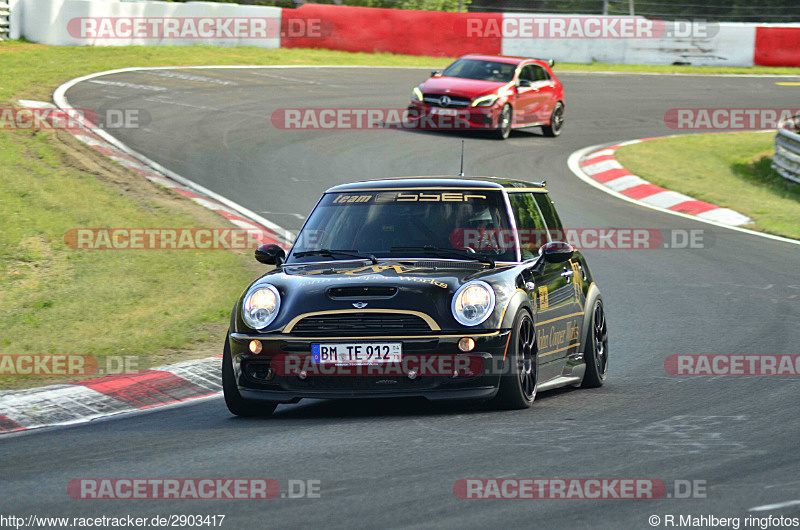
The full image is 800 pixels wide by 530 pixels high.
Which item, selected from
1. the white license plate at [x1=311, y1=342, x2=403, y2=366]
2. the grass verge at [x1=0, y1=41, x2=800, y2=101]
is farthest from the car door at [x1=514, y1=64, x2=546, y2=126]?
the white license plate at [x1=311, y1=342, x2=403, y2=366]

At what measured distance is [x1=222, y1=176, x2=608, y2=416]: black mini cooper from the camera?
6941 millimetres

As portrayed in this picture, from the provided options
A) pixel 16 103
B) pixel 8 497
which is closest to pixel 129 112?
pixel 16 103

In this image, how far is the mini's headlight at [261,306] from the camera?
23.6ft

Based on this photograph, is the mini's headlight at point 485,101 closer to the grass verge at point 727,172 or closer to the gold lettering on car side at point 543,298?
the grass verge at point 727,172

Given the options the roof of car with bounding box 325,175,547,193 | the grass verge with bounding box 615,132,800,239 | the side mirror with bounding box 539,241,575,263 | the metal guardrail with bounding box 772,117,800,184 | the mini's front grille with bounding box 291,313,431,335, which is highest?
the roof of car with bounding box 325,175,547,193

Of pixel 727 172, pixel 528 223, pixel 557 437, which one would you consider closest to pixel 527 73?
pixel 727 172

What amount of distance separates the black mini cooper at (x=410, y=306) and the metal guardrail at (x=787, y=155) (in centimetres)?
1262

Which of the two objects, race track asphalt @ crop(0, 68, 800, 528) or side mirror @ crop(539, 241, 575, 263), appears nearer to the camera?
race track asphalt @ crop(0, 68, 800, 528)

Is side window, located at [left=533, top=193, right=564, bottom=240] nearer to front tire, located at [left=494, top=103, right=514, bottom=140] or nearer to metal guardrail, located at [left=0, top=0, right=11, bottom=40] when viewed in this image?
front tire, located at [left=494, top=103, right=514, bottom=140]

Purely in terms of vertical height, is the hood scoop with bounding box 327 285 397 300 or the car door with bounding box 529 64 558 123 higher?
the hood scoop with bounding box 327 285 397 300

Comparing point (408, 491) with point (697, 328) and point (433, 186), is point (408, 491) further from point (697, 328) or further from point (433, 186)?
point (697, 328)

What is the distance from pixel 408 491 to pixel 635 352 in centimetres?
502

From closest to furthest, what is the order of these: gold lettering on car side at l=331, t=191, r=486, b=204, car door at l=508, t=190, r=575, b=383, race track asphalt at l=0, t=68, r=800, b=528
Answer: race track asphalt at l=0, t=68, r=800, b=528
car door at l=508, t=190, r=575, b=383
gold lettering on car side at l=331, t=191, r=486, b=204

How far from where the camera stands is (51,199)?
13562 mm
